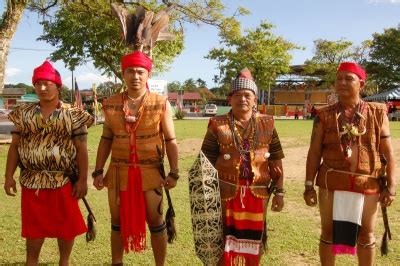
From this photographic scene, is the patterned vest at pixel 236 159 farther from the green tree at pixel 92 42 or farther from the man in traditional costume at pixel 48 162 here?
the green tree at pixel 92 42

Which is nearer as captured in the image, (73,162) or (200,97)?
(73,162)

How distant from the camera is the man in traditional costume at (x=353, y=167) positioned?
3.23 meters

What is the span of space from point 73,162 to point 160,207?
0.80m

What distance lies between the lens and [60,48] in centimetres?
2520

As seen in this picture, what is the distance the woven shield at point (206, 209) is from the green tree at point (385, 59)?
48096mm

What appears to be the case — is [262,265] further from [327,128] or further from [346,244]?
[327,128]

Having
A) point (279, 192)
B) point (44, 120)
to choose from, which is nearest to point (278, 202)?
point (279, 192)

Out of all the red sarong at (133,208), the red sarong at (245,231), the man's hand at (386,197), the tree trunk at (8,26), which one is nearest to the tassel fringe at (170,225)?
the red sarong at (133,208)

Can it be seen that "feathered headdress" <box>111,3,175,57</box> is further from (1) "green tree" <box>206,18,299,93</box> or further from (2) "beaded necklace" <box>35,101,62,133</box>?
(1) "green tree" <box>206,18,299,93</box>

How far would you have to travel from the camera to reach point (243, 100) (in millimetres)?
3266

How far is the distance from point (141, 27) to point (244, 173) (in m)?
1.85

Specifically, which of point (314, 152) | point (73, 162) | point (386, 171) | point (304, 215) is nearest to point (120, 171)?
point (73, 162)

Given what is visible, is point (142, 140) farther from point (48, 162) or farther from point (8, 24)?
point (8, 24)

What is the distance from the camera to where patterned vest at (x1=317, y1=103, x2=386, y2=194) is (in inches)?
127
